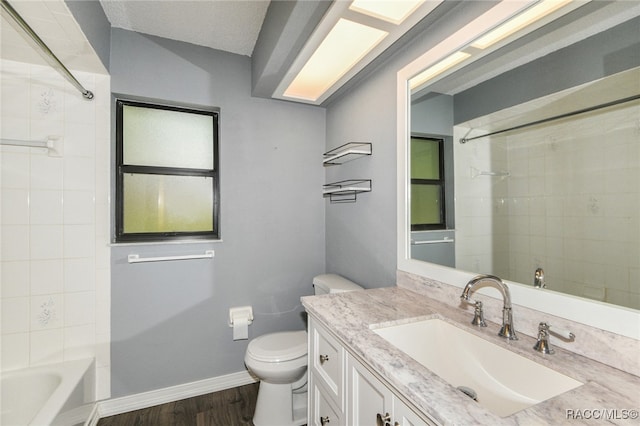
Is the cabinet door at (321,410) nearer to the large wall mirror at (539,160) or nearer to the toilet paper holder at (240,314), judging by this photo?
the large wall mirror at (539,160)

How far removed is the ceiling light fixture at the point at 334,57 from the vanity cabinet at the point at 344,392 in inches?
56.8

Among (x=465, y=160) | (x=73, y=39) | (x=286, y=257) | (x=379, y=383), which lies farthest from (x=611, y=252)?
(x=73, y=39)

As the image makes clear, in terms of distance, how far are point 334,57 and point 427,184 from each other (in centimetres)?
95

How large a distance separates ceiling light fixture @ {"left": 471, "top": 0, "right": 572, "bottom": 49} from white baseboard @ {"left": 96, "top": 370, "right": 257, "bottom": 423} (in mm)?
2568

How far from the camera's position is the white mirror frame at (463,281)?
78cm

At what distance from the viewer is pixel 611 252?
87 cm

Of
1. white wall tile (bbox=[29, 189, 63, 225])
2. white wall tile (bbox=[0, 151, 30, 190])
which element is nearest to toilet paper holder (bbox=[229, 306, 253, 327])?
white wall tile (bbox=[29, 189, 63, 225])

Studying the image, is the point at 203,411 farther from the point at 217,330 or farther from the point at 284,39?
the point at 284,39

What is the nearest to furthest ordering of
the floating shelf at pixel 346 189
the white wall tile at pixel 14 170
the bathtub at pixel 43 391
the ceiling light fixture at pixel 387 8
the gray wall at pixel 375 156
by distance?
the ceiling light fixture at pixel 387 8
the gray wall at pixel 375 156
the bathtub at pixel 43 391
the white wall tile at pixel 14 170
the floating shelf at pixel 346 189

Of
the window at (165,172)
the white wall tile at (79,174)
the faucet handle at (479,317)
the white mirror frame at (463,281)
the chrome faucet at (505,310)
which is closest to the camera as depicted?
the white mirror frame at (463,281)

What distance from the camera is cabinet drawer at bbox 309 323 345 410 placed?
1.09 metres

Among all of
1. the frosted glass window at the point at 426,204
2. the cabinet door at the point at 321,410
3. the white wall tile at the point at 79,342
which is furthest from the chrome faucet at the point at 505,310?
the white wall tile at the point at 79,342

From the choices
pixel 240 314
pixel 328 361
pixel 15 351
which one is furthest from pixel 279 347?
pixel 15 351

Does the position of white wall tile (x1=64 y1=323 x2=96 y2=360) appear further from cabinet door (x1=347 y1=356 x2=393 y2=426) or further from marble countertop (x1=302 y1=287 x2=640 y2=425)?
cabinet door (x1=347 y1=356 x2=393 y2=426)
